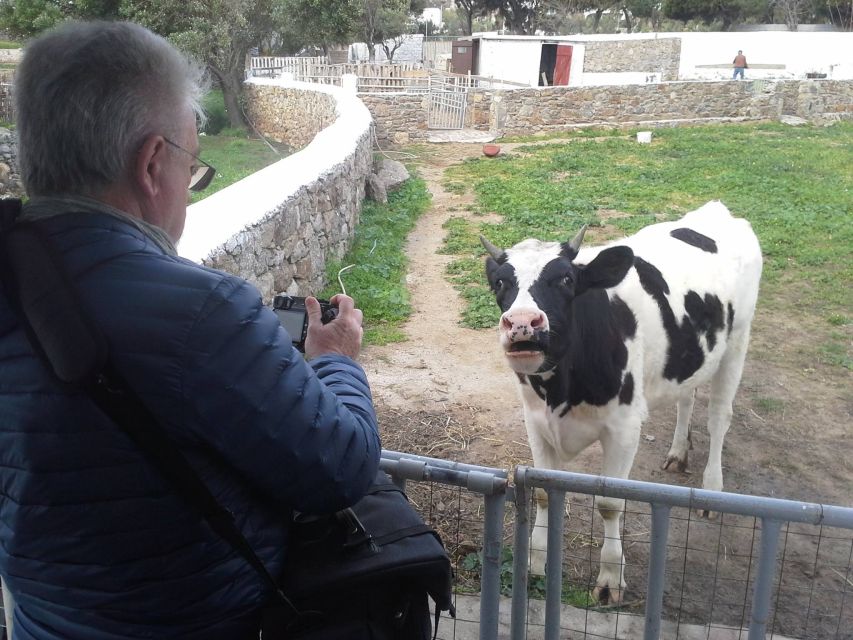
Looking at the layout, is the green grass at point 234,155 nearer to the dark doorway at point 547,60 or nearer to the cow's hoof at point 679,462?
the cow's hoof at point 679,462

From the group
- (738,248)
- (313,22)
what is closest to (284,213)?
(738,248)


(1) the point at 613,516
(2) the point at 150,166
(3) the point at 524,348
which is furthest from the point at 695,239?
(2) the point at 150,166

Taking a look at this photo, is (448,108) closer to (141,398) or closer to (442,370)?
(442,370)

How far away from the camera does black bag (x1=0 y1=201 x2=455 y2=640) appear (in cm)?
134

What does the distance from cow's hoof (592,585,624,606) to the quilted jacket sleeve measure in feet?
8.48

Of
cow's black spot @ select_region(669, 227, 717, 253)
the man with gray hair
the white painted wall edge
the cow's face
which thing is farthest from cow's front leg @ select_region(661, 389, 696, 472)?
the man with gray hair

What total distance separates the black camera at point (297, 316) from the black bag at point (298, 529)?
0.40 m

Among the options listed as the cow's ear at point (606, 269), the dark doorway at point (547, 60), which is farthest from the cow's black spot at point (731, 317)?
the dark doorway at point (547, 60)

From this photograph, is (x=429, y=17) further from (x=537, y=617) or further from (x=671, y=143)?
(x=537, y=617)

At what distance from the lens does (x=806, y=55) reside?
107ft

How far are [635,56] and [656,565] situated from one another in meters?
36.1

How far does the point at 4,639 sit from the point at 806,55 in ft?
120

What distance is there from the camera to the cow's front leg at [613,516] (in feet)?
12.2

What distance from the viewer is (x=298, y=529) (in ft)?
5.37
